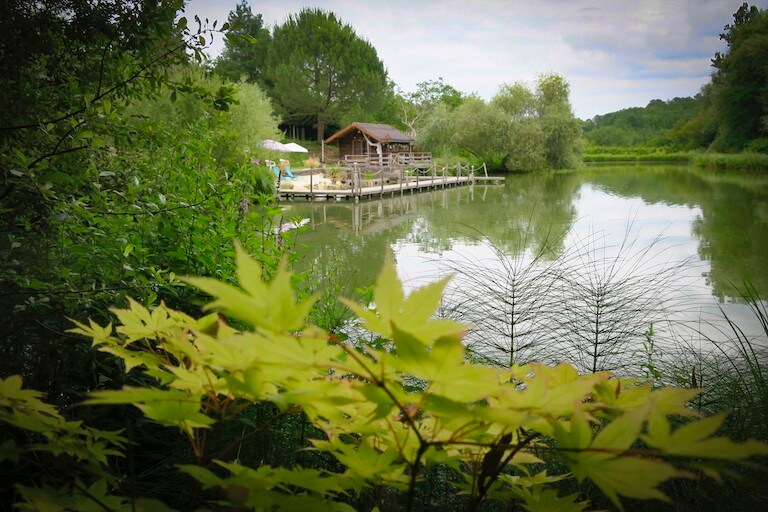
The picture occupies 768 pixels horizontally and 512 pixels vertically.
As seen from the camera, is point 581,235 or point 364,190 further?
point 364,190

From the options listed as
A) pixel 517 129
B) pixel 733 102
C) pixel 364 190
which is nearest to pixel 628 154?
pixel 517 129

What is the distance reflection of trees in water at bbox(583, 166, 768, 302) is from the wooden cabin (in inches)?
521

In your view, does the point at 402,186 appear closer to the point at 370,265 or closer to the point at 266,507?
the point at 370,265

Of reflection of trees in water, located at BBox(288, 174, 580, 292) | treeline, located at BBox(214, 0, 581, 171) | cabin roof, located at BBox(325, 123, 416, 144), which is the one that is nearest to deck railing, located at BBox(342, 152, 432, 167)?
cabin roof, located at BBox(325, 123, 416, 144)

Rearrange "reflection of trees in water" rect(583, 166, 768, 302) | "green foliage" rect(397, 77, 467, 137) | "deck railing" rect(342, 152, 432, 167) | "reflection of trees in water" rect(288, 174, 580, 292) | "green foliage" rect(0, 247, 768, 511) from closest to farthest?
"green foliage" rect(0, 247, 768, 511) < "reflection of trees in water" rect(583, 166, 768, 302) < "reflection of trees in water" rect(288, 174, 580, 292) < "deck railing" rect(342, 152, 432, 167) < "green foliage" rect(397, 77, 467, 137)

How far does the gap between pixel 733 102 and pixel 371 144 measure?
1755 cm

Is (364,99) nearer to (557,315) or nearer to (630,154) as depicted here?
(630,154)

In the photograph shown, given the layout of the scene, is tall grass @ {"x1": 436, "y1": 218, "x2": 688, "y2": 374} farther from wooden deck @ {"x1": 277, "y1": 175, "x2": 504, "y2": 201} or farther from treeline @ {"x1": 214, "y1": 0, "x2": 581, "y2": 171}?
treeline @ {"x1": 214, "y1": 0, "x2": 581, "y2": 171}

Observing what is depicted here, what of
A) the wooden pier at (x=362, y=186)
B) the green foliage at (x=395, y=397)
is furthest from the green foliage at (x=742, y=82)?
the green foliage at (x=395, y=397)

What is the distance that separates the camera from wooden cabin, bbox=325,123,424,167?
2950 cm

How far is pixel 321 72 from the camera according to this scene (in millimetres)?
34625

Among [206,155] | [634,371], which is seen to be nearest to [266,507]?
[206,155]

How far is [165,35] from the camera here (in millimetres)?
1661

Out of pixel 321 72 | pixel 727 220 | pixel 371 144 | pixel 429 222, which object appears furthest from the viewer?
Result: pixel 321 72
